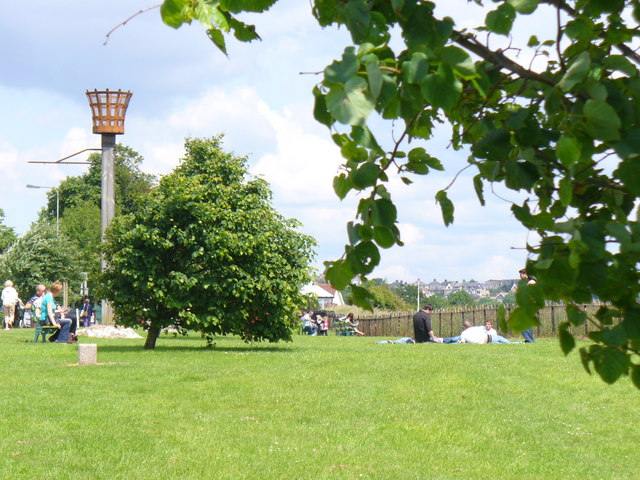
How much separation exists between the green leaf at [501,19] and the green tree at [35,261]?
2204 inches

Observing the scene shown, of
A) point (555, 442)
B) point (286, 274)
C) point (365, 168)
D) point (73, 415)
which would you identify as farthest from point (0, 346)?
point (365, 168)

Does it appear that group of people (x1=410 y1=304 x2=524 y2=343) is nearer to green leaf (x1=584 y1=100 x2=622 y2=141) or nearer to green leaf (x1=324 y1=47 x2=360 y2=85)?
green leaf (x1=584 y1=100 x2=622 y2=141)

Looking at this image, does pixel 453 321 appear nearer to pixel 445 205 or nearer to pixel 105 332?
pixel 105 332

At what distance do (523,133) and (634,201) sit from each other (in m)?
0.39

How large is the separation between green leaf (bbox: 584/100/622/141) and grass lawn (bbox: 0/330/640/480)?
5924 mm

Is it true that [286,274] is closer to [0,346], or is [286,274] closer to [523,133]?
[0,346]

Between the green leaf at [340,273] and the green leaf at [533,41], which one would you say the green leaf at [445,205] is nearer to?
the green leaf at [340,273]

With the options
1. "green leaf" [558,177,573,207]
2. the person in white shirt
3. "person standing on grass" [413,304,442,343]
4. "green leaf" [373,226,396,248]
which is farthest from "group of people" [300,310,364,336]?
"green leaf" [558,177,573,207]

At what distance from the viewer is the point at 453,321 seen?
122 feet

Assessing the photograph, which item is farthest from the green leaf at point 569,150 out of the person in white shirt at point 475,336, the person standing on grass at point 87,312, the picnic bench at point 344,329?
the picnic bench at point 344,329

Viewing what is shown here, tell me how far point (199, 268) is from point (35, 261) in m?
38.7

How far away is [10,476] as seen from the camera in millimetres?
7449

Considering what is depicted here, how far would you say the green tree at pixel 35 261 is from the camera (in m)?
55.8

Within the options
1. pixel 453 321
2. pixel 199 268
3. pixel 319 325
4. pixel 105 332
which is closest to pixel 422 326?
pixel 199 268
